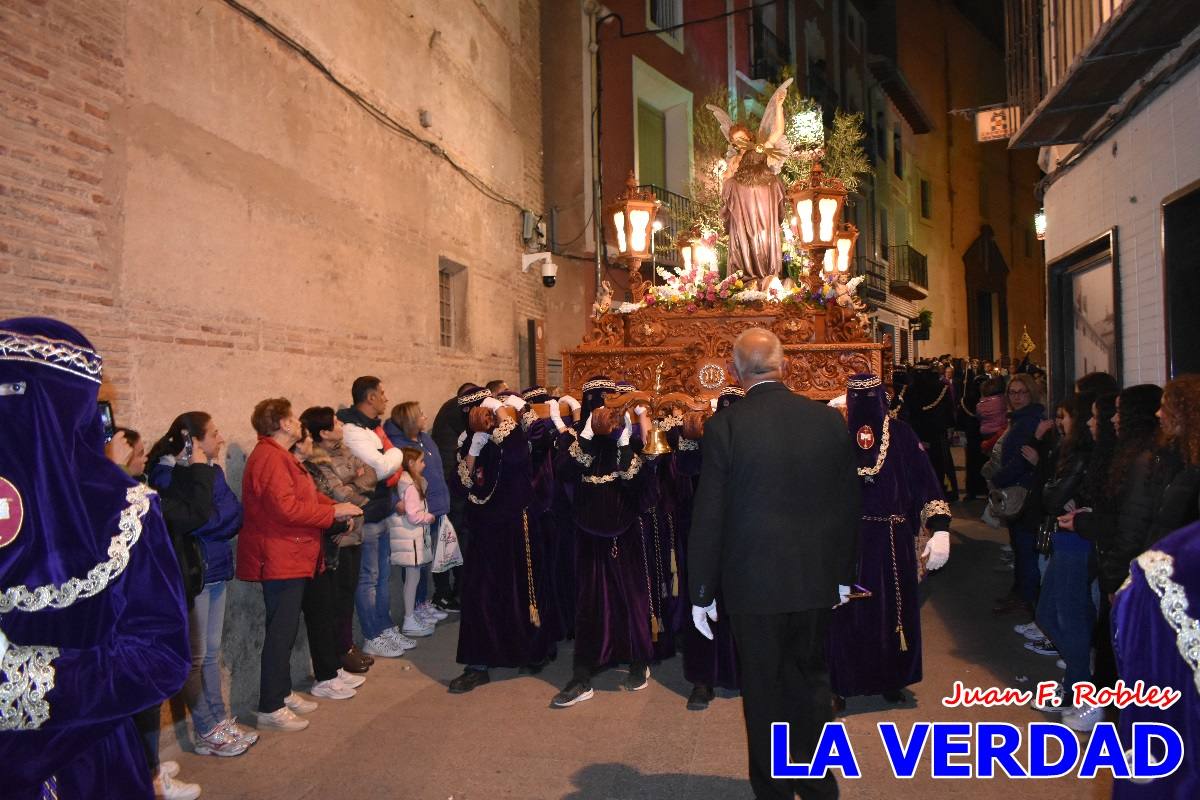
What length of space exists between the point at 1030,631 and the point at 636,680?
11.7 feet

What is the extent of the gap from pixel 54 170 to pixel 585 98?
11.3m

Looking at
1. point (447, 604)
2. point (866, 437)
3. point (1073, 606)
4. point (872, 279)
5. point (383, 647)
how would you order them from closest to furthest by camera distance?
point (1073, 606), point (866, 437), point (383, 647), point (447, 604), point (872, 279)

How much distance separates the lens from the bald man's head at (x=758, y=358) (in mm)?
4211

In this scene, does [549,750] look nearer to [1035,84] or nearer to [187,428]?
[187,428]

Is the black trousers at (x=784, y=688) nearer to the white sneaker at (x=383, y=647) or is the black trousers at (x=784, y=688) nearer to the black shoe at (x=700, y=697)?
the black shoe at (x=700, y=697)

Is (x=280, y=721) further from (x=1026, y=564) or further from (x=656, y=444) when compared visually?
(x=1026, y=564)

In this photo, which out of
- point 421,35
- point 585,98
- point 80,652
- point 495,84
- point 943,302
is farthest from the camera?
point 943,302

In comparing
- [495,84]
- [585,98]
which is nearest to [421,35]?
[495,84]

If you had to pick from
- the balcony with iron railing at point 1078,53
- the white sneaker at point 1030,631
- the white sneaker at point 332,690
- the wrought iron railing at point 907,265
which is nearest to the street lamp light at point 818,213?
the balcony with iron railing at point 1078,53

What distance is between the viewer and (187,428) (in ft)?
17.5

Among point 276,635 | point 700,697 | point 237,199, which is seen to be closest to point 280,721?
point 276,635

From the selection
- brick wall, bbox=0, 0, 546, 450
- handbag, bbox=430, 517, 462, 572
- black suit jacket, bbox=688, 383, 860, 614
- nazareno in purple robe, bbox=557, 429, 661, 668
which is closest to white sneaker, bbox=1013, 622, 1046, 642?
nazareno in purple robe, bbox=557, 429, 661, 668

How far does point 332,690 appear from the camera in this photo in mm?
6434

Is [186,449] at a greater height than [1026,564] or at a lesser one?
greater
